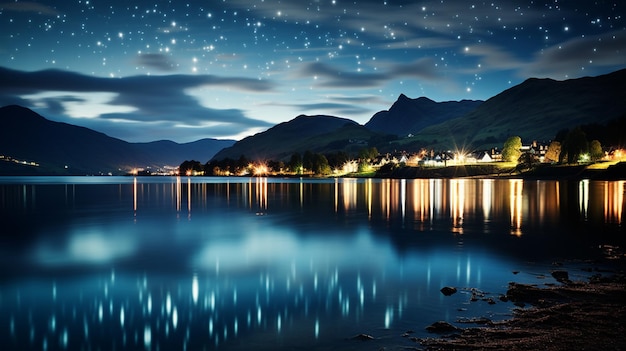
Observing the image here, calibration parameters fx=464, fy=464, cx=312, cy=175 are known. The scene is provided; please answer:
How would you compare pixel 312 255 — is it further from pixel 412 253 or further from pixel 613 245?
pixel 613 245

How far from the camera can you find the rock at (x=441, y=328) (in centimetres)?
1415

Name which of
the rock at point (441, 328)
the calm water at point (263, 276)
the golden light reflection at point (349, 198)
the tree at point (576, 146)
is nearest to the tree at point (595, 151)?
the tree at point (576, 146)

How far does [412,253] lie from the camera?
29.1m

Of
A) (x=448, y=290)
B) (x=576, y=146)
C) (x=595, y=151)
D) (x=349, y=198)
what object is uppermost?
(x=576, y=146)

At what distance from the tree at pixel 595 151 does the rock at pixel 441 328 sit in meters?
185

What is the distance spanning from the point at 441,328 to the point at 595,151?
186 meters

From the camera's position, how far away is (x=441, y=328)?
14.2 meters

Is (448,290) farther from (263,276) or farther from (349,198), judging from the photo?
(349,198)

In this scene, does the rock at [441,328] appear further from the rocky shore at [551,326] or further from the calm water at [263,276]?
the calm water at [263,276]

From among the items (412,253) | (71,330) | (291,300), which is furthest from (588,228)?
(71,330)

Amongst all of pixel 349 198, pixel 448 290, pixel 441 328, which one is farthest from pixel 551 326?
pixel 349 198

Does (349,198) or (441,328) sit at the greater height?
(441,328)

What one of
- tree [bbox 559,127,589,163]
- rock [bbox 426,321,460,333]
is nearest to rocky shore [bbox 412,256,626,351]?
rock [bbox 426,321,460,333]

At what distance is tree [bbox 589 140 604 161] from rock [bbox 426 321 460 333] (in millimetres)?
184712
